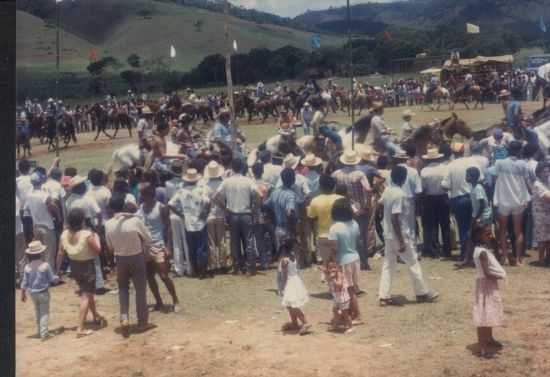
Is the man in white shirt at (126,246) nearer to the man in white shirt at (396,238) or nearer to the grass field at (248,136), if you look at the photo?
the man in white shirt at (396,238)

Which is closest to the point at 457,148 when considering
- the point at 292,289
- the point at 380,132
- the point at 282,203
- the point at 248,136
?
the point at 380,132

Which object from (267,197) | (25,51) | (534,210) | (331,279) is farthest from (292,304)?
(25,51)

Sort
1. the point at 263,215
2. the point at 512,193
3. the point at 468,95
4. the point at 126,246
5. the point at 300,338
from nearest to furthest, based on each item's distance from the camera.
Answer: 1. the point at 300,338
2. the point at 126,246
3. the point at 512,193
4. the point at 263,215
5. the point at 468,95

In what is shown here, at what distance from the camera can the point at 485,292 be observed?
23.3 feet

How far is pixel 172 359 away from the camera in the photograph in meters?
7.77

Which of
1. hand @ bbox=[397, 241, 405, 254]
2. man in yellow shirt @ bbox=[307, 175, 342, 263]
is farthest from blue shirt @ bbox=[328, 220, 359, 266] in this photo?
hand @ bbox=[397, 241, 405, 254]

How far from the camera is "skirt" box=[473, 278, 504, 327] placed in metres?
7.02

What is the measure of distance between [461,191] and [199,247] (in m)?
3.94

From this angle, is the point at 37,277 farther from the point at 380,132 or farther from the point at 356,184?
the point at 380,132

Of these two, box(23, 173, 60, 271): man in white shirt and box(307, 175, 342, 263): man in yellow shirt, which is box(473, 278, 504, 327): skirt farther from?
box(23, 173, 60, 271): man in white shirt

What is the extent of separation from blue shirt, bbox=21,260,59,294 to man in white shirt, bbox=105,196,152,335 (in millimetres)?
824

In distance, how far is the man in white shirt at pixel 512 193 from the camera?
10422 millimetres

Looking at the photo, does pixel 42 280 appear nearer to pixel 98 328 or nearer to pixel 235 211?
pixel 98 328

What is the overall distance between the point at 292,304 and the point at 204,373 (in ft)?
4.06
